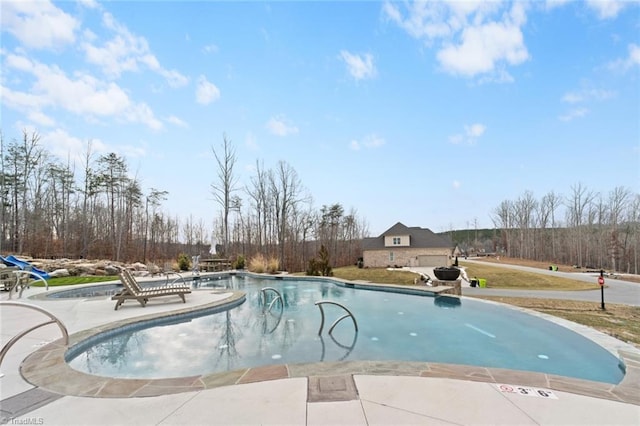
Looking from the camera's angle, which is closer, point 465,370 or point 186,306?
point 465,370

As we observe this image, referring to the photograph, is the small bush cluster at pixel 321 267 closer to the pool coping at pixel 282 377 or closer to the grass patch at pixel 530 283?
the grass patch at pixel 530 283

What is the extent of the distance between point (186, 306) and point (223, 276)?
924 centimetres

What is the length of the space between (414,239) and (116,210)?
25111mm

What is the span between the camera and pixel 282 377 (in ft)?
10.8

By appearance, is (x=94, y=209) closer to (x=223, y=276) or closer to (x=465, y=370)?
(x=223, y=276)

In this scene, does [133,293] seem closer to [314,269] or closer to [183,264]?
[314,269]

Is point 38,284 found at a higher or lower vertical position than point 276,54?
lower

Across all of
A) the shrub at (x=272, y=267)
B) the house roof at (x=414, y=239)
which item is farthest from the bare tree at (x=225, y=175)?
the house roof at (x=414, y=239)

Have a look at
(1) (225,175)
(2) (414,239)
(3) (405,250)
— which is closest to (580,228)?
(2) (414,239)

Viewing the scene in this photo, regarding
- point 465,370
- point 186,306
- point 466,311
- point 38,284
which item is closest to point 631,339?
point 466,311

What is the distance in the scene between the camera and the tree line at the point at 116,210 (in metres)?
18.7

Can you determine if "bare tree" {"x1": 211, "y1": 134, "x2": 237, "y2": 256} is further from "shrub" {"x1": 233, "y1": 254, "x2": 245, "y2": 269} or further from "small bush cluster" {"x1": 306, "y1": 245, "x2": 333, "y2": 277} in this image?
"small bush cluster" {"x1": 306, "y1": 245, "x2": 333, "y2": 277}

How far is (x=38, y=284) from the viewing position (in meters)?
11.4

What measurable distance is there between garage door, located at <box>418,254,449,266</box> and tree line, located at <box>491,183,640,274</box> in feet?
53.4
